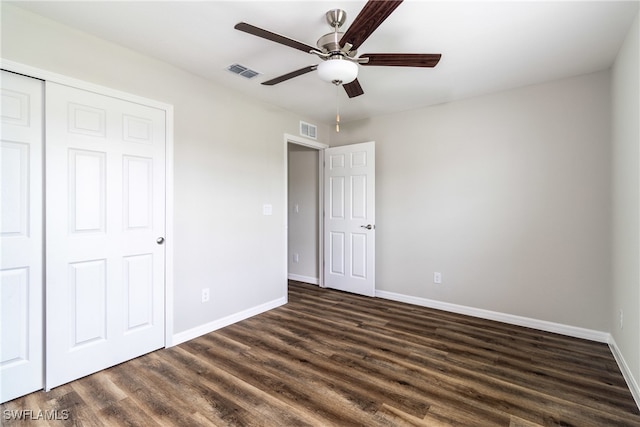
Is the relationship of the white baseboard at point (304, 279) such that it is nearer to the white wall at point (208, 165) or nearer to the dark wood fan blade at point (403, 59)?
the white wall at point (208, 165)

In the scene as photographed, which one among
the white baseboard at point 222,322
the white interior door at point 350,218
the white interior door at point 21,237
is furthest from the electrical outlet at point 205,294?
the white interior door at point 350,218

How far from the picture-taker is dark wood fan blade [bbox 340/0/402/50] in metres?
1.45

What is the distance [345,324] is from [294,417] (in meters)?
1.44

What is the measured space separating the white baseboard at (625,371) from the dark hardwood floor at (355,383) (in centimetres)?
4

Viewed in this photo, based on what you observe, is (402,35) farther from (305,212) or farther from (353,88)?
(305,212)

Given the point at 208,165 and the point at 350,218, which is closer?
the point at 208,165

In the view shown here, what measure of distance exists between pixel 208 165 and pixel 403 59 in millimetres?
1972

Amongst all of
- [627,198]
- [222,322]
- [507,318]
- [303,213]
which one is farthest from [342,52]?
[303,213]

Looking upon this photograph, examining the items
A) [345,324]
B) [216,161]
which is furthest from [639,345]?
[216,161]

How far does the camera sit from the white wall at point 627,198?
1.93m

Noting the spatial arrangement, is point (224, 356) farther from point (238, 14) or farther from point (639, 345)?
point (639, 345)

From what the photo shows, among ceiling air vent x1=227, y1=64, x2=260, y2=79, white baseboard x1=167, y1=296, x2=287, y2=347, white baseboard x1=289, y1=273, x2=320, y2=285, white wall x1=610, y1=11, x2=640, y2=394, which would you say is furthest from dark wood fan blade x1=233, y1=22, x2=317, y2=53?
white baseboard x1=289, y1=273, x2=320, y2=285

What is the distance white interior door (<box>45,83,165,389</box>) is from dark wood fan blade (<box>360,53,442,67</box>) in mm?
1824

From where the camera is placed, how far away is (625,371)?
2.15 metres
